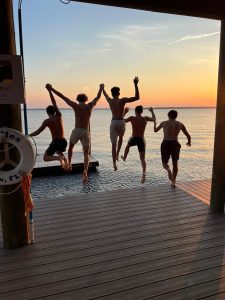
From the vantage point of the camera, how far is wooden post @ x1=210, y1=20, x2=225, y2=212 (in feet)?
14.5

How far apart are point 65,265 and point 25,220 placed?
86 centimetres

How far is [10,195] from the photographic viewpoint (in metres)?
3.46

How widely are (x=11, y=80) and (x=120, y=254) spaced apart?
237 centimetres

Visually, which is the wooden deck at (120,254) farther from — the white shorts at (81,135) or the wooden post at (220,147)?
the white shorts at (81,135)

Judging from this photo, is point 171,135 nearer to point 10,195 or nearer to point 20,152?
point 20,152

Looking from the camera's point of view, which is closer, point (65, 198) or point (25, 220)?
point (25, 220)

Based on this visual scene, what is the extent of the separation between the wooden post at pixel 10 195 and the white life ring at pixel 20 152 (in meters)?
0.11

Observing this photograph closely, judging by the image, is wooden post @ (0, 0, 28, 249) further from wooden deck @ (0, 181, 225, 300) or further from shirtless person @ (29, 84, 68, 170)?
shirtless person @ (29, 84, 68, 170)

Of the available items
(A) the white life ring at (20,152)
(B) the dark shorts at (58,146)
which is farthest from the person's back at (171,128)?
(A) the white life ring at (20,152)

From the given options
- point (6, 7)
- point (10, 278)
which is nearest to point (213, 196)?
point (10, 278)

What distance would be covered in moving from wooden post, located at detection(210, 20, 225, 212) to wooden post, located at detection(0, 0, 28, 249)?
303 centimetres

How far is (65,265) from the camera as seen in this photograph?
3.15 meters

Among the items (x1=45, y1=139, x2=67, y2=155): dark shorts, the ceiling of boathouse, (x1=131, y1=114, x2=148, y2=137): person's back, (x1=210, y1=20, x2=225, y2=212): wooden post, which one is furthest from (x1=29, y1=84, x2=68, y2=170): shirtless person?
(x1=210, y1=20, x2=225, y2=212): wooden post

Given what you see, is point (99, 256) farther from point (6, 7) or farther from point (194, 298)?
point (6, 7)
